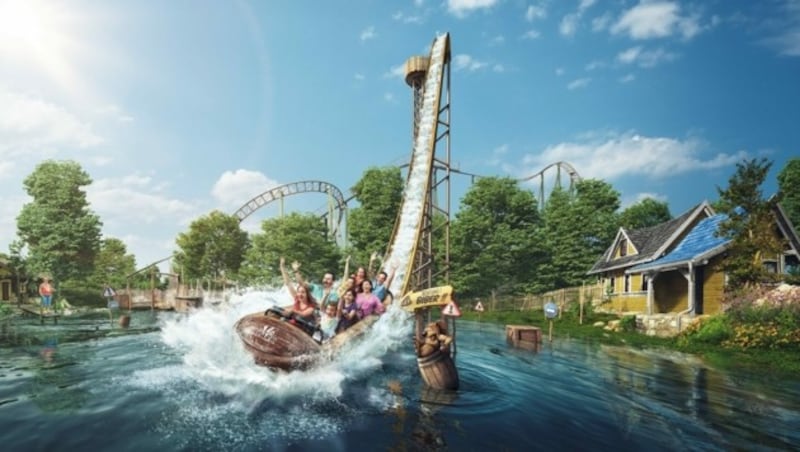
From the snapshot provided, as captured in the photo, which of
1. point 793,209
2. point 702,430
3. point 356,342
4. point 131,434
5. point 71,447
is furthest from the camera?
point 793,209

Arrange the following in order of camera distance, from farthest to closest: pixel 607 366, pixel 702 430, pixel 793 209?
pixel 793 209, pixel 607 366, pixel 702 430

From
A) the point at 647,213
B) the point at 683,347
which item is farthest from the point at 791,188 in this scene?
the point at 683,347

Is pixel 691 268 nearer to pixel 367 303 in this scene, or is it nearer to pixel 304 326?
pixel 367 303

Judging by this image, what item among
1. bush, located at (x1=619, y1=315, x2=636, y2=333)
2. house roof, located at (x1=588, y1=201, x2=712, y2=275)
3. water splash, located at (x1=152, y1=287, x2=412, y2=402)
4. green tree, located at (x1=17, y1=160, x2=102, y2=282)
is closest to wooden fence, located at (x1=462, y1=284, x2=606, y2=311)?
house roof, located at (x1=588, y1=201, x2=712, y2=275)

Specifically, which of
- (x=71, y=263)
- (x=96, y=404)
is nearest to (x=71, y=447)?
(x=96, y=404)

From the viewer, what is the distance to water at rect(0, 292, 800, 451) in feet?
19.7

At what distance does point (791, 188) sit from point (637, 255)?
2111cm

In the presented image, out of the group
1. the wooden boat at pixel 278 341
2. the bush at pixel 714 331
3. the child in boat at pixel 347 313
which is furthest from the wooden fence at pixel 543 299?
the wooden boat at pixel 278 341

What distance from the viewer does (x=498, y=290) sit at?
3897 centimetres

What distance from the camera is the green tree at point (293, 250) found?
38.7 meters

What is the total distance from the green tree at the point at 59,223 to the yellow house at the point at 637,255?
136 feet

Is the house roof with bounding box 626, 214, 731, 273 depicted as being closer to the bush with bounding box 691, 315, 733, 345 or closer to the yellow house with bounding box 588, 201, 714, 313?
the yellow house with bounding box 588, 201, 714, 313

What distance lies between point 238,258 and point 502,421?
47.1 meters

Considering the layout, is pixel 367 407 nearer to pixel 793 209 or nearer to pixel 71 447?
pixel 71 447
